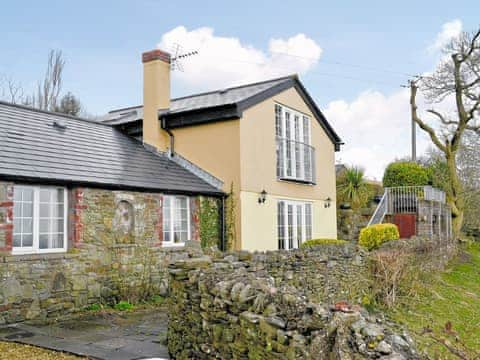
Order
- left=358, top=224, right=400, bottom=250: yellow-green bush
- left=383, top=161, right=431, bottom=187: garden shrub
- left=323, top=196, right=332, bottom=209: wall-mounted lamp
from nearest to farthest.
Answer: left=358, top=224, right=400, bottom=250: yellow-green bush, left=323, top=196, right=332, bottom=209: wall-mounted lamp, left=383, top=161, right=431, bottom=187: garden shrub

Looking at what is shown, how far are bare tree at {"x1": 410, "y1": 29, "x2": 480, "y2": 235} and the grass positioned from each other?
7.96 metres

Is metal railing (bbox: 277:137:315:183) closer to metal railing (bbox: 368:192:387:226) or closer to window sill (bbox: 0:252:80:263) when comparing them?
metal railing (bbox: 368:192:387:226)

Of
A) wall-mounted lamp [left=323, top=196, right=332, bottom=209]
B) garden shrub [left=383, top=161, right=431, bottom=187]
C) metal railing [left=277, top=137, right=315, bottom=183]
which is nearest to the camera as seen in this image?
metal railing [left=277, top=137, right=315, bottom=183]

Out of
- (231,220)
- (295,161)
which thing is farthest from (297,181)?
(231,220)

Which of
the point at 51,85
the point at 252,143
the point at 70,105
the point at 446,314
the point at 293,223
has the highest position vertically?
the point at 51,85

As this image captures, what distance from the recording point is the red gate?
21503 millimetres

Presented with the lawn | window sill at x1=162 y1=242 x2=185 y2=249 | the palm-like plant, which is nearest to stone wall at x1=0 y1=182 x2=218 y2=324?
window sill at x1=162 y1=242 x2=185 y2=249

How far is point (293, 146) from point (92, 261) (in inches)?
351

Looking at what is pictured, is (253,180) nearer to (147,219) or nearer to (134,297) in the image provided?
(147,219)

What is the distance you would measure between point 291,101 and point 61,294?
10.7 m

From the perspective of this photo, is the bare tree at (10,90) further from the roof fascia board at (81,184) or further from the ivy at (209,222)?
the roof fascia board at (81,184)

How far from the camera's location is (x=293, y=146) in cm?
1716

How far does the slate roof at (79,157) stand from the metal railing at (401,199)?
1080cm

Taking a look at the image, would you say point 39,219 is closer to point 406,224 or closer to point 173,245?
point 173,245
